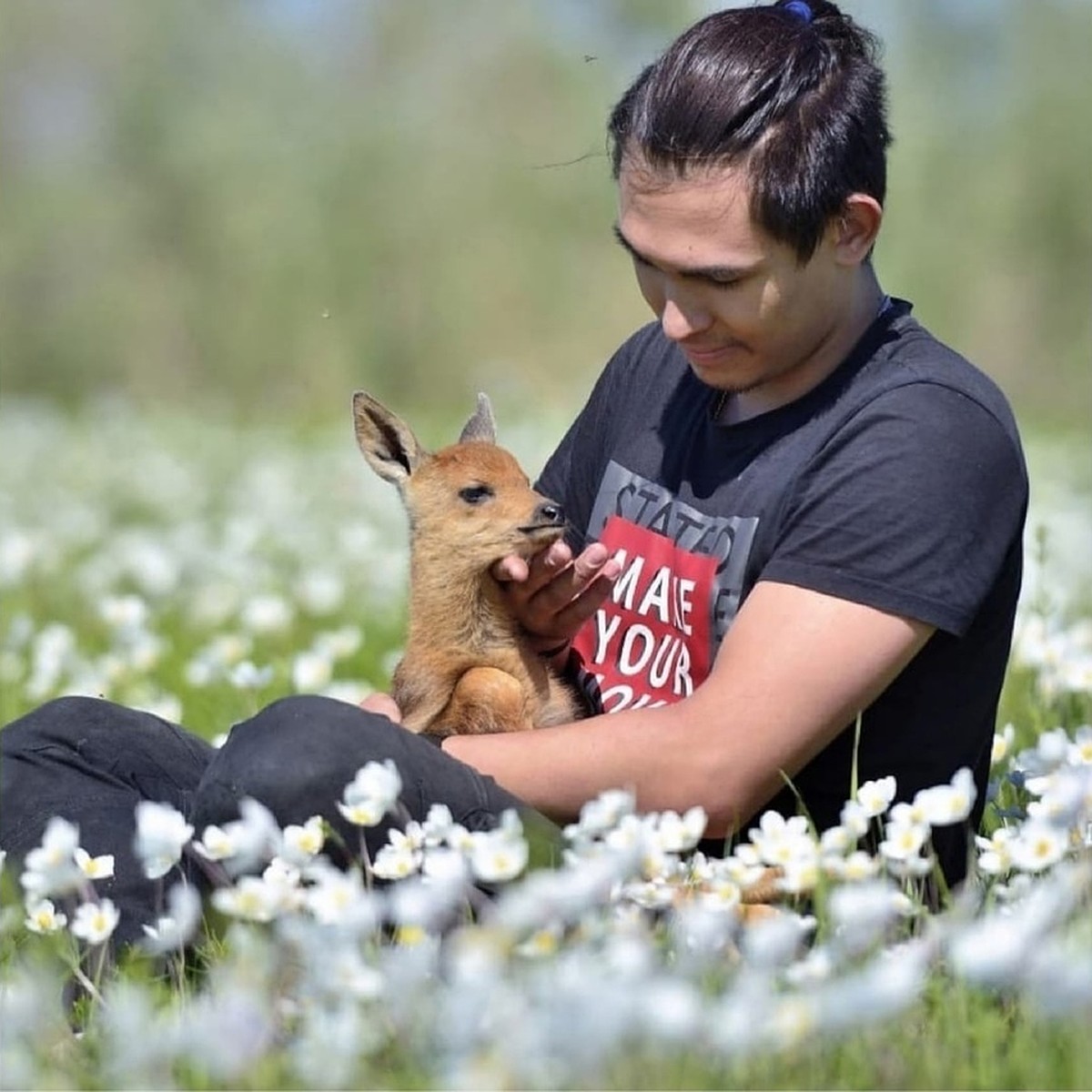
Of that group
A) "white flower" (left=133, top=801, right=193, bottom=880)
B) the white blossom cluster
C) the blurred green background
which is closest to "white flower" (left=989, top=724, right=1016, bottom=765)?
the white blossom cluster

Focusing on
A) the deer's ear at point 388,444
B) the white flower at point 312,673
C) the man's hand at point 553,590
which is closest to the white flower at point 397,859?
the man's hand at point 553,590

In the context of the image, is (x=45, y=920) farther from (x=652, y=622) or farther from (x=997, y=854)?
(x=997, y=854)

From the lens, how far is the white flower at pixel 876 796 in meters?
3.18

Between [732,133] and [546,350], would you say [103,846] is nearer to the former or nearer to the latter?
[732,133]

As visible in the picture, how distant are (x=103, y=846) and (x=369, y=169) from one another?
1717 cm

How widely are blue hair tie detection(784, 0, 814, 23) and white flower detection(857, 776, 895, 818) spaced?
1370 mm

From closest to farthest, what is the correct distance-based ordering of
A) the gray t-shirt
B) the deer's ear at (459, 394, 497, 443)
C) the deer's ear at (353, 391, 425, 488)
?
1. the gray t-shirt
2. the deer's ear at (353, 391, 425, 488)
3. the deer's ear at (459, 394, 497, 443)

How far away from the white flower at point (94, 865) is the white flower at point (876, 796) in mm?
1221

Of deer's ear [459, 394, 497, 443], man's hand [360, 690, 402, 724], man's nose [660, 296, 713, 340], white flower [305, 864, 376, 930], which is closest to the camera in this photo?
white flower [305, 864, 376, 930]

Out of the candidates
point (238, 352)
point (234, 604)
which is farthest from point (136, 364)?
point (234, 604)

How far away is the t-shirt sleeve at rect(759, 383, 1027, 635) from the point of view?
3373 mm

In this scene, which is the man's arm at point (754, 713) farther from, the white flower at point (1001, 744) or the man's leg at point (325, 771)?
the white flower at point (1001, 744)

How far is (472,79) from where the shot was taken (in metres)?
20.9

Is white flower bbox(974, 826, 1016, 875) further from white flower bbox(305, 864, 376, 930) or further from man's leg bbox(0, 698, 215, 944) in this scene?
man's leg bbox(0, 698, 215, 944)
